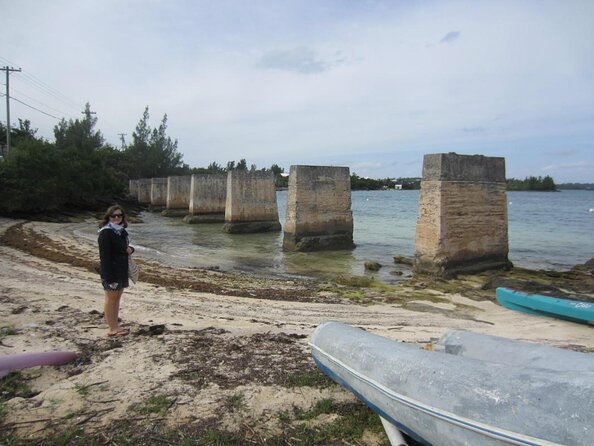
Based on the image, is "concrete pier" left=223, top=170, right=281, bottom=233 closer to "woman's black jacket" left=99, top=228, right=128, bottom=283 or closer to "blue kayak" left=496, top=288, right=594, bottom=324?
"blue kayak" left=496, top=288, right=594, bottom=324

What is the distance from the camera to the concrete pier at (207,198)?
91.5 ft

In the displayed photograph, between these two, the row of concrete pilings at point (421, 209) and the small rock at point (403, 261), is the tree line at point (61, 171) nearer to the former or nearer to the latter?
the row of concrete pilings at point (421, 209)

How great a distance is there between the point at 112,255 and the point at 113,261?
67 mm

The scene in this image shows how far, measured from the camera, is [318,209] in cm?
1659

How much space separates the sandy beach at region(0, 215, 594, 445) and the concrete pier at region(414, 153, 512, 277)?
1.31 m

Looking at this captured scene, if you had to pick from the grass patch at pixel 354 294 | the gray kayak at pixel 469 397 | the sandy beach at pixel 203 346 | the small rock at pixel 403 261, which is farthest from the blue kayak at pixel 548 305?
the gray kayak at pixel 469 397

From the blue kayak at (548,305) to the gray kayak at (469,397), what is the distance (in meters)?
5.24

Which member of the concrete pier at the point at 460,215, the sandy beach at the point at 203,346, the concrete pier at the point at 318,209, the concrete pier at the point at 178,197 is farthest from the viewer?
the concrete pier at the point at 178,197

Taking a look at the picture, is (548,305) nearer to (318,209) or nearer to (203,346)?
(203,346)

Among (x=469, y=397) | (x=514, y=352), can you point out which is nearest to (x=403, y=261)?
(x=514, y=352)

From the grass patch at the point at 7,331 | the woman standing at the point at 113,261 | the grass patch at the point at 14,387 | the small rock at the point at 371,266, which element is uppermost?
the woman standing at the point at 113,261

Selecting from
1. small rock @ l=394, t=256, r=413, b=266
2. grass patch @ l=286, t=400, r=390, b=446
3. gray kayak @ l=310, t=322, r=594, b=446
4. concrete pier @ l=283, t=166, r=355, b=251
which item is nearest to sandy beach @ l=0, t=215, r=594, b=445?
grass patch @ l=286, t=400, r=390, b=446

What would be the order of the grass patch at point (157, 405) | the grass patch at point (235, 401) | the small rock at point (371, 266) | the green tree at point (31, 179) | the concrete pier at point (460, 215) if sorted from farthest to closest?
the green tree at point (31, 179)
the small rock at point (371, 266)
the concrete pier at point (460, 215)
the grass patch at point (235, 401)
the grass patch at point (157, 405)

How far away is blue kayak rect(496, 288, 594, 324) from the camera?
6.98 m
